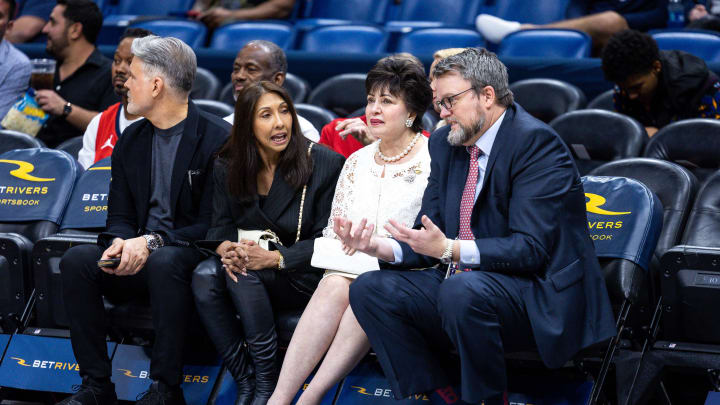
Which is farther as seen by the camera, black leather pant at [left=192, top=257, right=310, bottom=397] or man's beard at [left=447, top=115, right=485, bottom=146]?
black leather pant at [left=192, top=257, right=310, bottom=397]

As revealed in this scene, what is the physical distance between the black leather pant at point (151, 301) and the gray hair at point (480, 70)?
1237mm

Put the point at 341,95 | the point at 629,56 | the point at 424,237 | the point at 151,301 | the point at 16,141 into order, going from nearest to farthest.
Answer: the point at 424,237
the point at 151,301
the point at 629,56
the point at 16,141
the point at 341,95

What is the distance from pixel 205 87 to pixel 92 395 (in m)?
2.88

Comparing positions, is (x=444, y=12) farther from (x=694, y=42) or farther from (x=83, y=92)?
(x=83, y=92)

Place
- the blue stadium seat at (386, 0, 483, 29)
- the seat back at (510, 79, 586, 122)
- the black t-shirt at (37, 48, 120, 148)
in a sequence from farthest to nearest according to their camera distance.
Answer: the blue stadium seat at (386, 0, 483, 29) → the black t-shirt at (37, 48, 120, 148) → the seat back at (510, 79, 586, 122)

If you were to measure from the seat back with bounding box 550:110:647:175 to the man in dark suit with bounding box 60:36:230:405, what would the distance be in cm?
170

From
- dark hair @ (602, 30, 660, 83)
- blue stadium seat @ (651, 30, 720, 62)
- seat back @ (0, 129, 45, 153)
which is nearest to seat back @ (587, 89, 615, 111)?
dark hair @ (602, 30, 660, 83)

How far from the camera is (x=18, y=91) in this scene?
19.6 ft

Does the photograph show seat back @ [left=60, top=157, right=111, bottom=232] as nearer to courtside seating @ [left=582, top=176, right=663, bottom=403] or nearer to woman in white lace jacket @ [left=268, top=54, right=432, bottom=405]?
woman in white lace jacket @ [left=268, top=54, right=432, bottom=405]

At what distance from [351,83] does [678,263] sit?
2871 mm

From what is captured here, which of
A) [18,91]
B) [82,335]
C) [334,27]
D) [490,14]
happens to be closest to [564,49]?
[490,14]

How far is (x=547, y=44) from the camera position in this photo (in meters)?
6.36

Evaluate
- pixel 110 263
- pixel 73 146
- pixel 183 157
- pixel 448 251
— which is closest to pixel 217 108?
pixel 73 146

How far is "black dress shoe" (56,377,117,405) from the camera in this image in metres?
3.53
